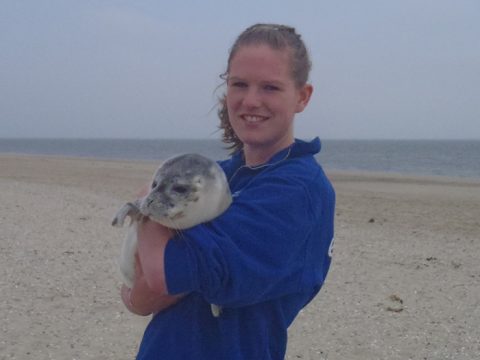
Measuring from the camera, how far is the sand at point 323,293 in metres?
6.14

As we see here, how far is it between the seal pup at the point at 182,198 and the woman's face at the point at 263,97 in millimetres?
244

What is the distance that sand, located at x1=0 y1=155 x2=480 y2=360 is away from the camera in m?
6.14

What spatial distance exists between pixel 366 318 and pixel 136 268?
5305 millimetres

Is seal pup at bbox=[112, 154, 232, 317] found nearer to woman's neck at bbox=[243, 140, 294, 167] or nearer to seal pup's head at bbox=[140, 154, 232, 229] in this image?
seal pup's head at bbox=[140, 154, 232, 229]

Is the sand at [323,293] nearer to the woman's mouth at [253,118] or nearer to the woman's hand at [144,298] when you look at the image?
the woman's hand at [144,298]

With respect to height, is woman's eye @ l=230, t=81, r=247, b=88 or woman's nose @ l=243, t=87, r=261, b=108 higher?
woman's eye @ l=230, t=81, r=247, b=88

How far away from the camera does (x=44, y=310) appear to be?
6848mm

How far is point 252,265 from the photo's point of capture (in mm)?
1904

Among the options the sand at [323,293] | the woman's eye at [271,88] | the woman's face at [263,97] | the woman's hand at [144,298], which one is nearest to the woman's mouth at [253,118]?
the woman's face at [263,97]

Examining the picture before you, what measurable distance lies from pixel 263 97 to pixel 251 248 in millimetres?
589

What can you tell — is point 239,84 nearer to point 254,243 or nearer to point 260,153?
point 260,153

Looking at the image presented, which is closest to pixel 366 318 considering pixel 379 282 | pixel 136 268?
pixel 379 282

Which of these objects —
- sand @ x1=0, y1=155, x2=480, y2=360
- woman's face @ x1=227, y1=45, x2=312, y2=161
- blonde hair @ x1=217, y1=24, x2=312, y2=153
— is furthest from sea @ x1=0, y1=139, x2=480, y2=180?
sand @ x1=0, y1=155, x2=480, y2=360

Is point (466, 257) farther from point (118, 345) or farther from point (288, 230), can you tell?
point (288, 230)
